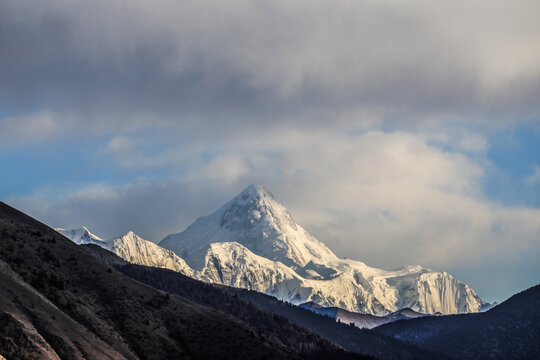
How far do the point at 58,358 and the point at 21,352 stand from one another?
1225cm

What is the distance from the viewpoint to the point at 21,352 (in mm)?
189750

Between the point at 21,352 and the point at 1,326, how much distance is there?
13859 mm

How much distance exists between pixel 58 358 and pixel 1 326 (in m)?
18.1

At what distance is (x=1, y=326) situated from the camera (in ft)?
654

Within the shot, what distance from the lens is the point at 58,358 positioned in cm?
19900
